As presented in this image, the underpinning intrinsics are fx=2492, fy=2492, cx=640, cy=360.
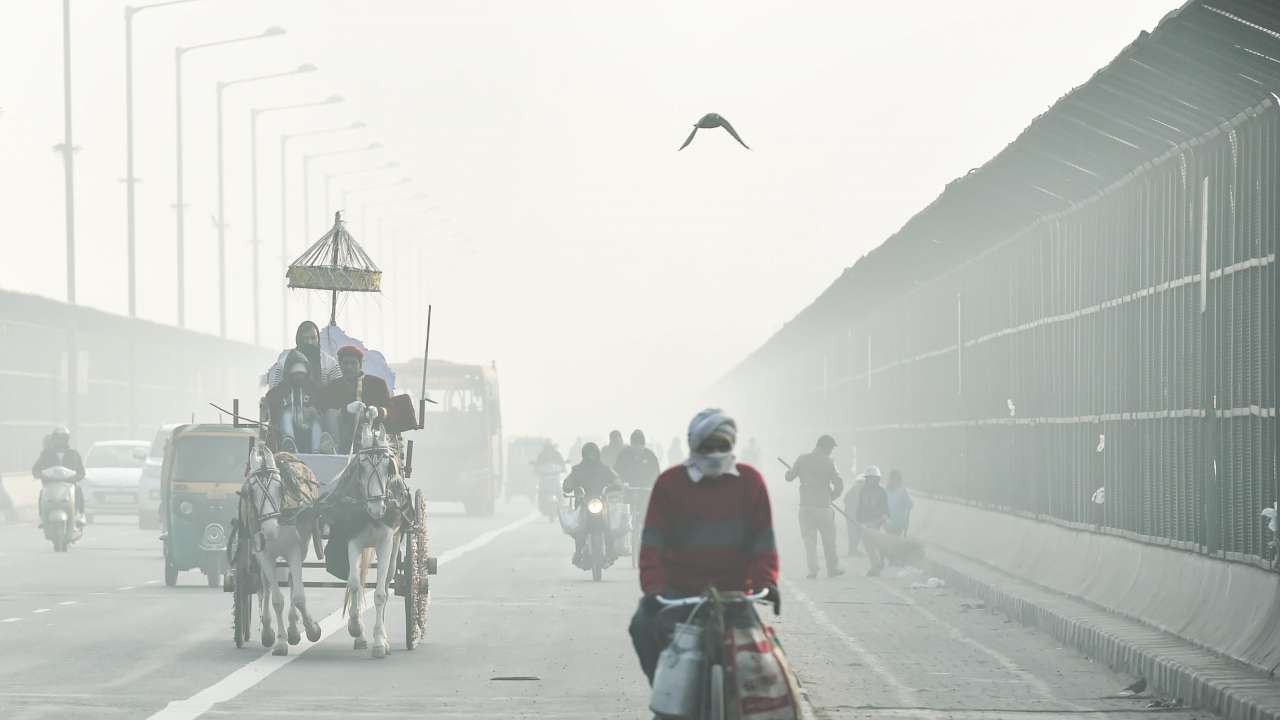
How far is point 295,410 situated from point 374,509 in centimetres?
253

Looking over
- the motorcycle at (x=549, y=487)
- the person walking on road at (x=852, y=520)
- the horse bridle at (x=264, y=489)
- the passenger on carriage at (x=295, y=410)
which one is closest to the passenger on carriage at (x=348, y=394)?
the passenger on carriage at (x=295, y=410)

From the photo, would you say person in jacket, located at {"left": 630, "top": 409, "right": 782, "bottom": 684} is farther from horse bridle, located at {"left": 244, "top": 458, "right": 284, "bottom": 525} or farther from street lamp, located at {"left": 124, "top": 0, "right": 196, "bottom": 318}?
street lamp, located at {"left": 124, "top": 0, "right": 196, "bottom": 318}

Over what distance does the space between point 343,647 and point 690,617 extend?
32.5 feet

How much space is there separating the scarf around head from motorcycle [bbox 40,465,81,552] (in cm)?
2753

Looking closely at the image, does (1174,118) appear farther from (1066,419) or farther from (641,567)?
(641,567)

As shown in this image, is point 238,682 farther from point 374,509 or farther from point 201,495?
point 201,495

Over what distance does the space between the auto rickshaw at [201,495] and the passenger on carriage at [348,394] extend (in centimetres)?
629

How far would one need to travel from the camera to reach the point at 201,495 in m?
26.6

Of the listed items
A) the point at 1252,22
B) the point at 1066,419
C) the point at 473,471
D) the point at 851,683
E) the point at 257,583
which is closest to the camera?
the point at 1252,22

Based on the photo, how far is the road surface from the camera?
14.8m

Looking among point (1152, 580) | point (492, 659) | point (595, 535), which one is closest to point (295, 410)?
point (492, 659)

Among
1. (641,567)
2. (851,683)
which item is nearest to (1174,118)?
(851,683)

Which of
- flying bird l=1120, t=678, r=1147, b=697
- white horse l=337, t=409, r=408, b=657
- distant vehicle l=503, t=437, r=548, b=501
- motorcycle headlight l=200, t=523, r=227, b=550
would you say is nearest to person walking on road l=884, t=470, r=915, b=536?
motorcycle headlight l=200, t=523, r=227, b=550

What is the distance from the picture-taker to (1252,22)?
1400 cm
